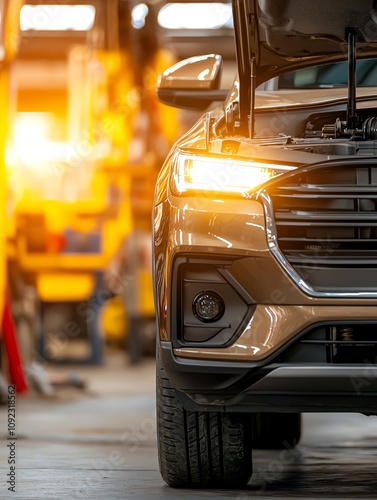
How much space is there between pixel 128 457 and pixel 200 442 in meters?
1.55

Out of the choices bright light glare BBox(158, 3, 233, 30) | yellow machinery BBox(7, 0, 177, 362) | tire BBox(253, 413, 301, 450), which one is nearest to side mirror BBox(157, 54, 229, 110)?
tire BBox(253, 413, 301, 450)

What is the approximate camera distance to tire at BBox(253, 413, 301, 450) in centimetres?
637

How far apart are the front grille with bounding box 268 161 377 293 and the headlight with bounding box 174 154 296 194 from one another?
65 millimetres

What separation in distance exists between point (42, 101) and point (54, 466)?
83.9 feet

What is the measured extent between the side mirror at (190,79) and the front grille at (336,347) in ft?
5.18

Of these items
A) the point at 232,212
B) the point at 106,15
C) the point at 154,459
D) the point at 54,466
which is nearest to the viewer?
the point at 232,212

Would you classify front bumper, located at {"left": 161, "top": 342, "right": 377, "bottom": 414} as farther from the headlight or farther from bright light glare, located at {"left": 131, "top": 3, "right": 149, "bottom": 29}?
bright light glare, located at {"left": 131, "top": 3, "right": 149, "bottom": 29}

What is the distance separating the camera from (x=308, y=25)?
189 inches

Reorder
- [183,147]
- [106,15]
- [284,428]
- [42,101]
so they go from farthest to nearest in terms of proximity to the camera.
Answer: [42,101] < [106,15] < [284,428] < [183,147]

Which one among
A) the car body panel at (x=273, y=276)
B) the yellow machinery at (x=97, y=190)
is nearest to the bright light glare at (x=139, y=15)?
the yellow machinery at (x=97, y=190)

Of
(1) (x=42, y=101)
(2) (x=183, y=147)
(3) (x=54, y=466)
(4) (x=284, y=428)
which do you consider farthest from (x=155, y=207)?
(1) (x=42, y=101)

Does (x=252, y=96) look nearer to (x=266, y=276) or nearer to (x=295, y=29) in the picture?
(x=295, y=29)

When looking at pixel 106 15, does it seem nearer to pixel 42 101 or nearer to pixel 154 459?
pixel 154 459

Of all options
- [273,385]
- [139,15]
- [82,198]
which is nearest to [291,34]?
[273,385]
